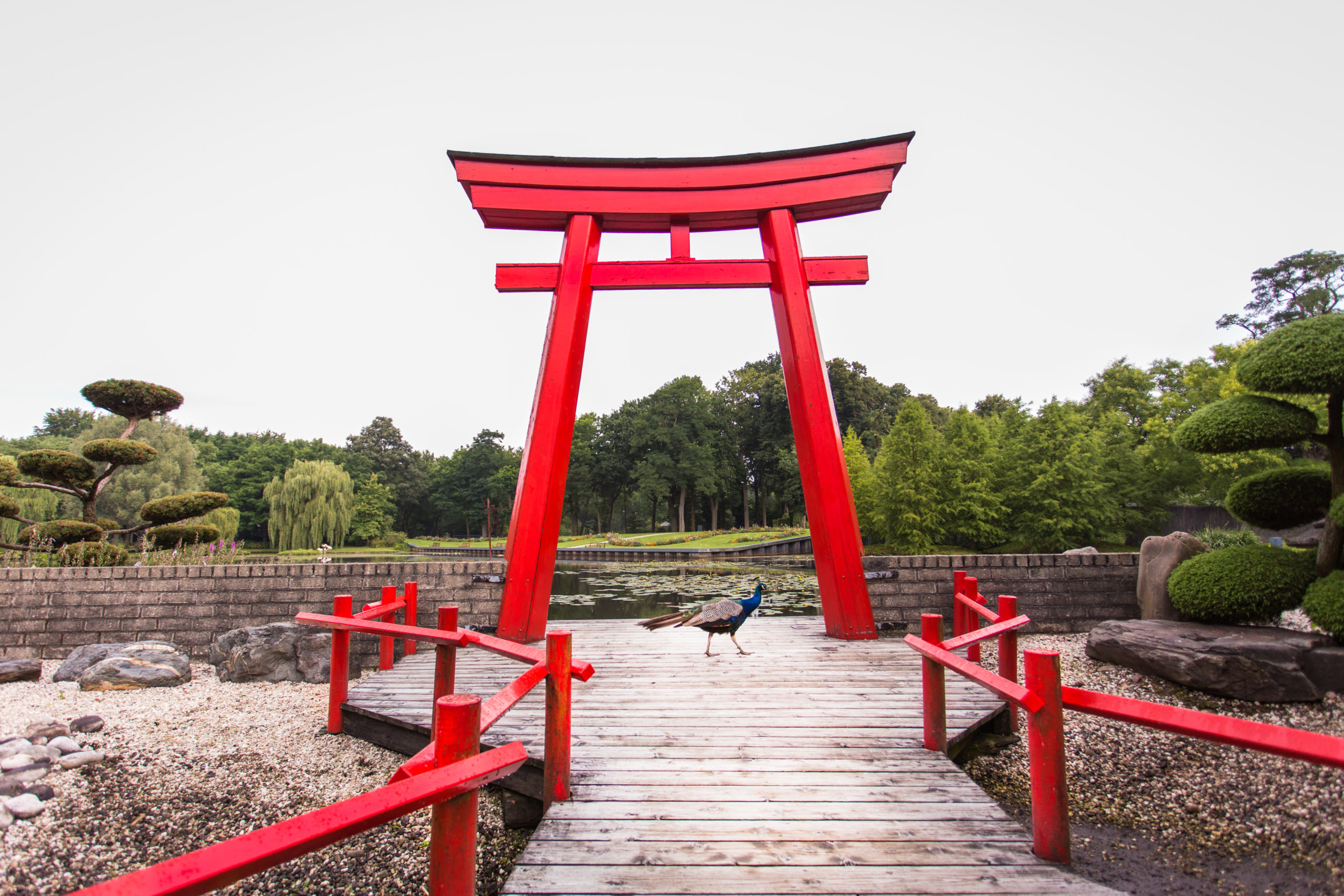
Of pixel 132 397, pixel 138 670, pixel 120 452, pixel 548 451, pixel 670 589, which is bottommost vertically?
pixel 670 589

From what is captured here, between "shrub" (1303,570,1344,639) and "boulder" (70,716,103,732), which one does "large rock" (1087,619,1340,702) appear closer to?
"shrub" (1303,570,1344,639)

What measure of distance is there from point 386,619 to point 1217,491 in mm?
22515

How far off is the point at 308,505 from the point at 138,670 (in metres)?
23.4

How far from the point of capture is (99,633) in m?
6.25

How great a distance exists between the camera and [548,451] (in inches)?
211

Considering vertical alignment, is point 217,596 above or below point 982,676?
below

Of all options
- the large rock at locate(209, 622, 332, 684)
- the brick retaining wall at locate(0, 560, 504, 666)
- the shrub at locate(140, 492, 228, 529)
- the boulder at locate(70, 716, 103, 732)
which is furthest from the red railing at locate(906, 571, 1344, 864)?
the shrub at locate(140, 492, 228, 529)

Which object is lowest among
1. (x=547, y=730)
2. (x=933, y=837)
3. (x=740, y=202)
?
(x=933, y=837)

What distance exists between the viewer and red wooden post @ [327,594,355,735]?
4160 millimetres

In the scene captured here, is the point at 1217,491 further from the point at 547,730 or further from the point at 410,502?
the point at 410,502

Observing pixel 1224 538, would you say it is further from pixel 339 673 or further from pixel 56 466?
pixel 56 466

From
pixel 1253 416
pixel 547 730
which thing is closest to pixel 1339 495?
pixel 1253 416

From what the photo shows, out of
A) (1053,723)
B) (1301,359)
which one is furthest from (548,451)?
(1301,359)

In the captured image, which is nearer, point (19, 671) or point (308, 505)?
point (19, 671)
